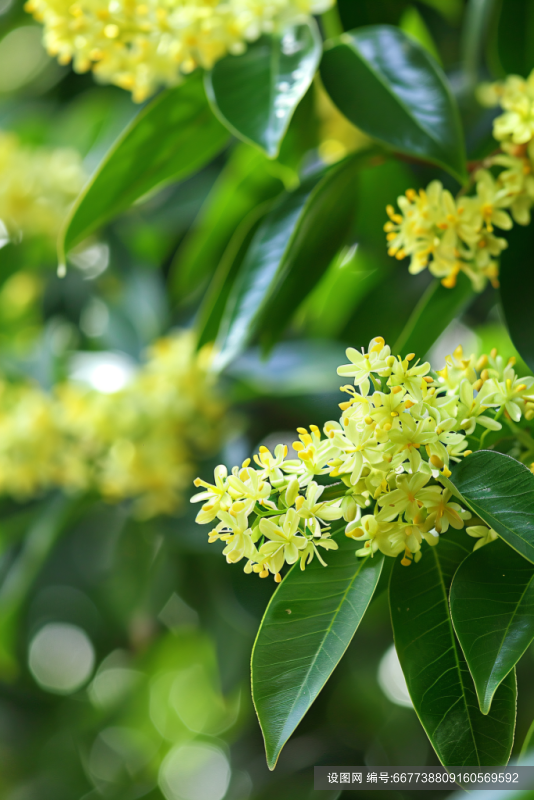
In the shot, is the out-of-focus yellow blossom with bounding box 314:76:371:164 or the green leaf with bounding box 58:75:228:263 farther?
the out-of-focus yellow blossom with bounding box 314:76:371:164

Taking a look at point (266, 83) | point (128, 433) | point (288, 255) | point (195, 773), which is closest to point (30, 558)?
point (128, 433)

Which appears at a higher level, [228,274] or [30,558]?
[228,274]

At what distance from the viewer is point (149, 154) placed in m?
0.81

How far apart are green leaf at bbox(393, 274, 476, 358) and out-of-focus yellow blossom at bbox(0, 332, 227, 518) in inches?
17.3

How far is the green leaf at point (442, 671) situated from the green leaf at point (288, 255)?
13.9 inches

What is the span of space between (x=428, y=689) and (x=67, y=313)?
1302 mm

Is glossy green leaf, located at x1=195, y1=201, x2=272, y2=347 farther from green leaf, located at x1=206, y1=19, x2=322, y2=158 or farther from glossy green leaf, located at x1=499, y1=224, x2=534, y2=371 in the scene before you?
glossy green leaf, located at x1=499, y1=224, x2=534, y2=371

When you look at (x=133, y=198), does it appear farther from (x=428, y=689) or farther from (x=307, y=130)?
(x=428, y=689)

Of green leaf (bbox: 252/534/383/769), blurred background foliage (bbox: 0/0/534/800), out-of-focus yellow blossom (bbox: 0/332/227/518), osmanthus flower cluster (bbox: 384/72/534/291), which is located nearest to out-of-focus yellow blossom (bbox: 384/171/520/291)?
osmanthus flower cluster (bbox: 384/72/534/291)

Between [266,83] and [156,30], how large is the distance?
0.14 metres

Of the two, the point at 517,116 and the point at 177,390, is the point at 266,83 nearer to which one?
the point at 517,116

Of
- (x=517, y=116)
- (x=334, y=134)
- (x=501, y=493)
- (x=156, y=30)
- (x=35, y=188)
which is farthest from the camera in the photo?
(x=35, y=188)

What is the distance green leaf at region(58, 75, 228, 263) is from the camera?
2.58 feet

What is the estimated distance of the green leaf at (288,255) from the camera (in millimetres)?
737
